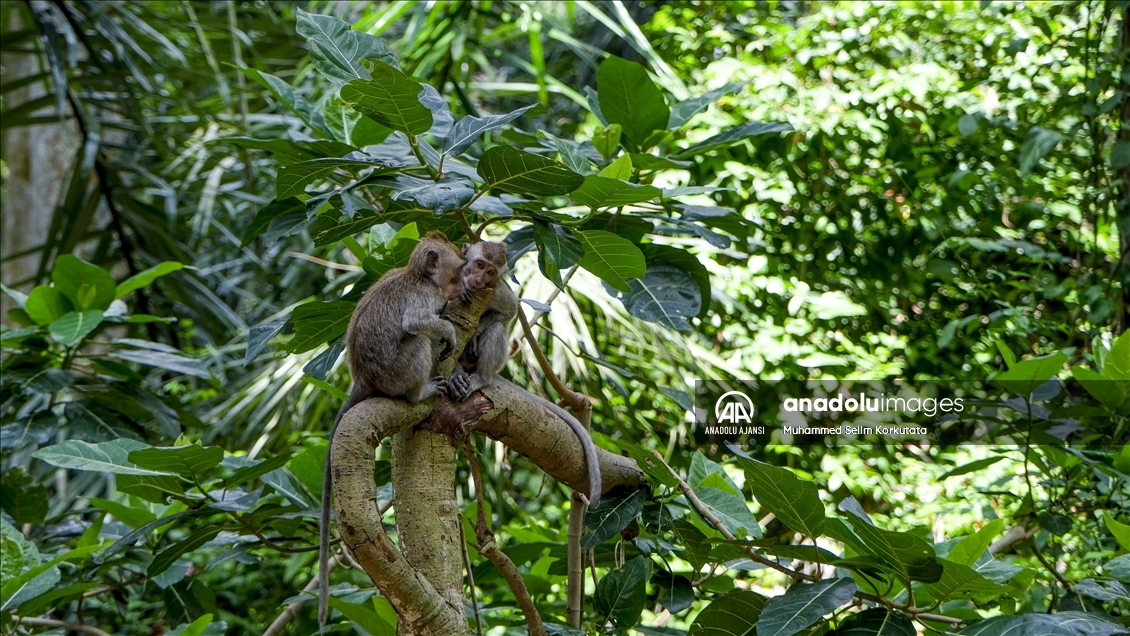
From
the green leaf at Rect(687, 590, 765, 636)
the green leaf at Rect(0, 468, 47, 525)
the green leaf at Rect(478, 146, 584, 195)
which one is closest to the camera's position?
the green leaf at Rect(478, 146, 584, 195)

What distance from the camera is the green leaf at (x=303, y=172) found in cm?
159

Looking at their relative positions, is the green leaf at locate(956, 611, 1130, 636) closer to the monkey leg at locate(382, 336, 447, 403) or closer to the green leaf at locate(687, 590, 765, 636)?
the green leaf at locate(687, 590, 765, 636)

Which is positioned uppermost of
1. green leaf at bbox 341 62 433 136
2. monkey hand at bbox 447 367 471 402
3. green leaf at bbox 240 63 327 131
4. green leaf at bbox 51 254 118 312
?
green leaf at bbox 240 63 327 131

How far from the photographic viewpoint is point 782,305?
432 centimetres

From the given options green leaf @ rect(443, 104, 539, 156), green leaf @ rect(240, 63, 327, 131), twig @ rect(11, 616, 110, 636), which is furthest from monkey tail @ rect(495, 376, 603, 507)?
twig @ rect(11, 616, 110, 636)

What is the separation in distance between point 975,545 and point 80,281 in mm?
2313

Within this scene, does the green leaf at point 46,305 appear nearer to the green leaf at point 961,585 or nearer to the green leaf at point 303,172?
the green leaf at point 303,172

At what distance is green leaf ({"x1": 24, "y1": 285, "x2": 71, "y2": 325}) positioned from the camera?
236cm

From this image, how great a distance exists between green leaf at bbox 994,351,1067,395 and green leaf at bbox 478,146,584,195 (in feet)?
3.35

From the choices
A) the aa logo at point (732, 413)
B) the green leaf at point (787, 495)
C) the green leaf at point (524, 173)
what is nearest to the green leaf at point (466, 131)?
the green leaf at point (524, 173)

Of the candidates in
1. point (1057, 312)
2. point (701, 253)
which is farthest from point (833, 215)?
point (1057, 312)

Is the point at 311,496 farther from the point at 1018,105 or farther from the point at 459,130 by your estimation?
the point at 1018,105

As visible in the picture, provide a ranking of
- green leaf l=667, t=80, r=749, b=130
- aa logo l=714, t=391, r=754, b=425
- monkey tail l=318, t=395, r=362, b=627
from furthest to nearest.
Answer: aa logo l=714, t=391, r=754, b=425, green leaf l=667, t=80, r=749, b=130, monkey tail l=318, t=395, r=362, b=627

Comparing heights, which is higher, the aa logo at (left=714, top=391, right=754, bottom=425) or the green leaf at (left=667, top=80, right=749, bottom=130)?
the green leaf at (left=667, top=80, right=749, bottom=130)
